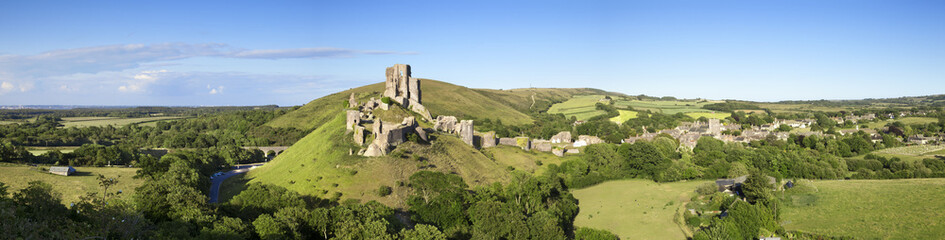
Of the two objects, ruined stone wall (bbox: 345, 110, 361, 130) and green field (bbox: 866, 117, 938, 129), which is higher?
ruined stone wall (bbox: 345, 110, 361, 130)

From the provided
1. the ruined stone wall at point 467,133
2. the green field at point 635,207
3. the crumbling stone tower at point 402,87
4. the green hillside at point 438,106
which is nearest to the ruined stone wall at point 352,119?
the crumbling stone tower at point 402,87

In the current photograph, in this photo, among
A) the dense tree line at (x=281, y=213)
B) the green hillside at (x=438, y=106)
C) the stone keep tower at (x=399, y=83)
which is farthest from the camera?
the green hillside at (x=438, y=106)

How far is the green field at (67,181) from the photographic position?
1302 inches

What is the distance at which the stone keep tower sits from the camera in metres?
60.0

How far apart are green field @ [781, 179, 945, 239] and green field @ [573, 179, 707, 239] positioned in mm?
8898

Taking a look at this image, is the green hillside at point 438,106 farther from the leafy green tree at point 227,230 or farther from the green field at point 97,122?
the green field at point 97,122

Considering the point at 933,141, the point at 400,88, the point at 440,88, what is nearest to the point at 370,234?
the point at 400,88

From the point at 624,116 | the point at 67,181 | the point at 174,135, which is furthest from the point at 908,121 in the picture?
the point at 174,135

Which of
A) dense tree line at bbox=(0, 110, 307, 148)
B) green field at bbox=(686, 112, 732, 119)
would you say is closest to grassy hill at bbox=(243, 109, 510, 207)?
dense tree line at bbox=(0, 110, 307, 148)

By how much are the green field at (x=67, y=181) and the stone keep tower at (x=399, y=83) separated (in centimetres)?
2834

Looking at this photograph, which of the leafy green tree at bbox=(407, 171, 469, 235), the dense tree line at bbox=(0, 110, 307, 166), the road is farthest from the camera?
the dense tree line at bbox=(0, 110, 307, 166)

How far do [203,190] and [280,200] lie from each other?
11532 mm

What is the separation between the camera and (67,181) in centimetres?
3603

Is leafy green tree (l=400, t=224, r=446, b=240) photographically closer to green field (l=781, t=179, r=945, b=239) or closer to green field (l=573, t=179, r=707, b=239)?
green field (l=573, t=179, r=707, b=239)
